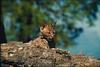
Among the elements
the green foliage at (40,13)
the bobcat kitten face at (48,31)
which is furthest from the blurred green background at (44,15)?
the bobcat kitten face at (48,31)

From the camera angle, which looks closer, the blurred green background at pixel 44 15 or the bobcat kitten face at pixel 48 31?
the bobcat kitten face at pixel 48 31

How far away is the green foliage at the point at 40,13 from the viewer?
4181 cm

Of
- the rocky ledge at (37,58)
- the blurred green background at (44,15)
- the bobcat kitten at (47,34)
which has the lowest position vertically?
the rocky ledge at (37,58)

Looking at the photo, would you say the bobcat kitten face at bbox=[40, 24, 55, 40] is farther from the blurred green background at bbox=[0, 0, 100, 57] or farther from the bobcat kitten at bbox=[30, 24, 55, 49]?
the blurred green background at bbox=[0, 0, 100, 57]

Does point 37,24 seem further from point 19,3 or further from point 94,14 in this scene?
point 94,14

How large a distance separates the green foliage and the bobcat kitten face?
26.8 metres

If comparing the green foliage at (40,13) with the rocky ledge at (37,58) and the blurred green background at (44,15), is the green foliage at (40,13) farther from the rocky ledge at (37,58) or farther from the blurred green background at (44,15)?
the rocky ledge at (37,58)

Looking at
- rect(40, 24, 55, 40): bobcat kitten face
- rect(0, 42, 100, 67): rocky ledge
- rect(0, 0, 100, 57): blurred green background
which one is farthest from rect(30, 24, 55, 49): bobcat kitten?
rect(0, 0, 100, 57): blurred green background

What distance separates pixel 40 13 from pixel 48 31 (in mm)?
28641

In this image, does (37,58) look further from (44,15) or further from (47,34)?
(44,15)

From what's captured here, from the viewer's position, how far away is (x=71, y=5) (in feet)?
143

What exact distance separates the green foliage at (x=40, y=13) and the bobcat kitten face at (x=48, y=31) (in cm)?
2682

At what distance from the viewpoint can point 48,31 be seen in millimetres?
13391

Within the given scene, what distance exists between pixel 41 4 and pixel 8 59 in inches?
1244
